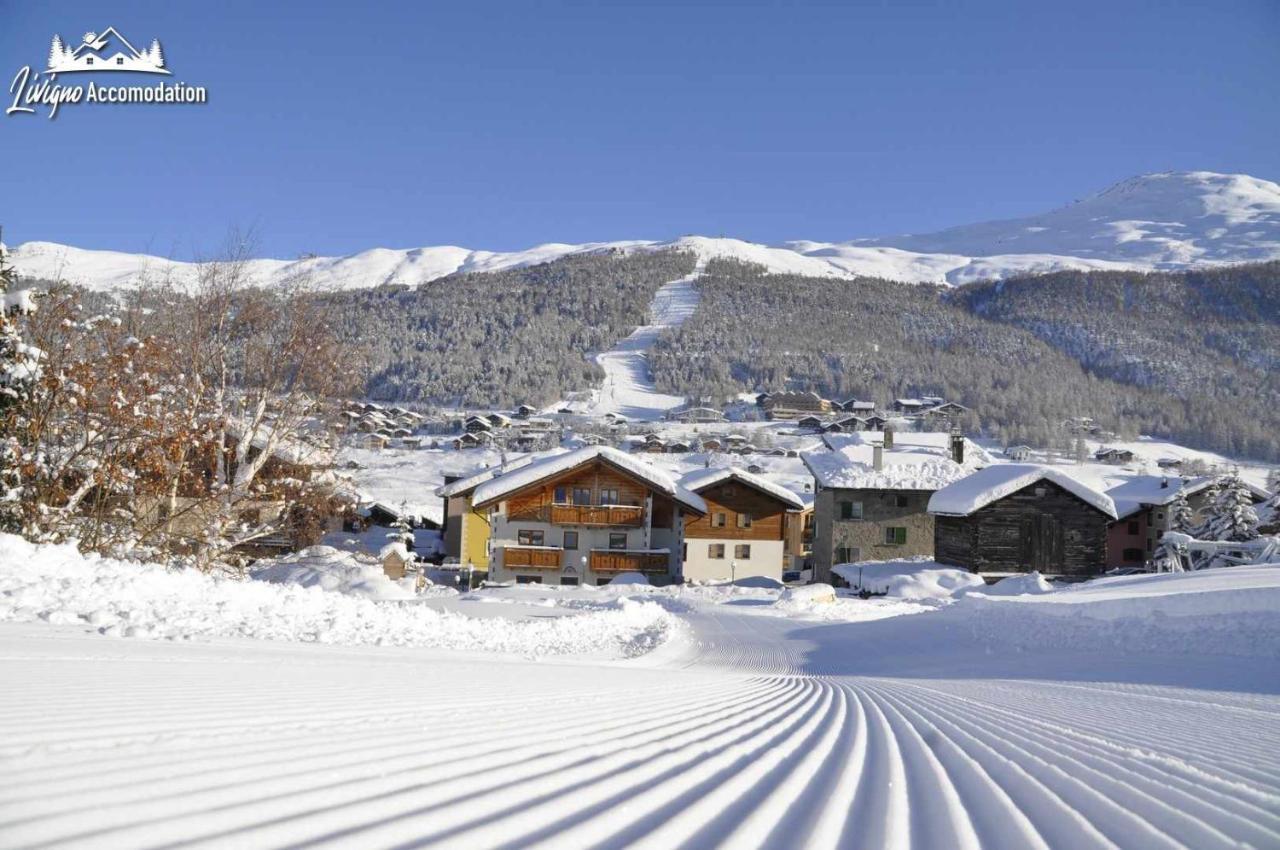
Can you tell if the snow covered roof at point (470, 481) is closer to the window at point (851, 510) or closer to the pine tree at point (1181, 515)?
the window at point (851, 510)

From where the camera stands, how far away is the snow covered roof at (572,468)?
39312mm

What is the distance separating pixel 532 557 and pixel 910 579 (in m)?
17.5

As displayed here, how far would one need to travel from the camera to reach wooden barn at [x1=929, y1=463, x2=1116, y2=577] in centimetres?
3941

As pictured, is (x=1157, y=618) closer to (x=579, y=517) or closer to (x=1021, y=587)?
(x=1021, y=587)

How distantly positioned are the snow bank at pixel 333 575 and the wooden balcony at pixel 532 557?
9.41m

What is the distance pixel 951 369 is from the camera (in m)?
153

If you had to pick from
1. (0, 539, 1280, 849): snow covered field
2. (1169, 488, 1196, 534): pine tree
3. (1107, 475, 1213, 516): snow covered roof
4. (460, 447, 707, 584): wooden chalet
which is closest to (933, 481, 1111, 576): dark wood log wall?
(460, 447, 707, 584): wooden chalet

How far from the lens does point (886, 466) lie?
45.4 metres

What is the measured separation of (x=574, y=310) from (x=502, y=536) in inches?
6412

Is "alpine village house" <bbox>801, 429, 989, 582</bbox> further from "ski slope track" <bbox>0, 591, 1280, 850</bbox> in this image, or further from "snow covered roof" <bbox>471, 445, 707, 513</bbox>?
"ski slope track" <bbox>0, 591, 1280, 850</bbox>

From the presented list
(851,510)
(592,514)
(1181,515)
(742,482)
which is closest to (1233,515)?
(1181,515)

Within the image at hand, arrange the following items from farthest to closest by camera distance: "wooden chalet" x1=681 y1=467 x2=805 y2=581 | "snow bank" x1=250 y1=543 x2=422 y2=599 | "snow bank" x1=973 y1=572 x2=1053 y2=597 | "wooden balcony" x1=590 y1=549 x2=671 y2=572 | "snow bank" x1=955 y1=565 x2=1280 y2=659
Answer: "wooden chalet" x1=681 y1=467 x2=805 y2=581 < "wooden balcony" x1=590 y1=549 x2=671 y2=572 < "snow bank" x1=973 y1=572 x2=1053 y2=597 < "snow bank" x1=250 y1=543 x2=422 y2=599 < "snow bank" x1=955 y1=565 x2=1280 y2=659

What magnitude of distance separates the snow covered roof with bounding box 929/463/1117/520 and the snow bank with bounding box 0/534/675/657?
2565 cm

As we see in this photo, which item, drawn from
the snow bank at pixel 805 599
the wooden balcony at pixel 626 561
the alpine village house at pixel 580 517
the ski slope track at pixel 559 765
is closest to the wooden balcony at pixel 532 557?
the alpine village house at pixel 580 517
